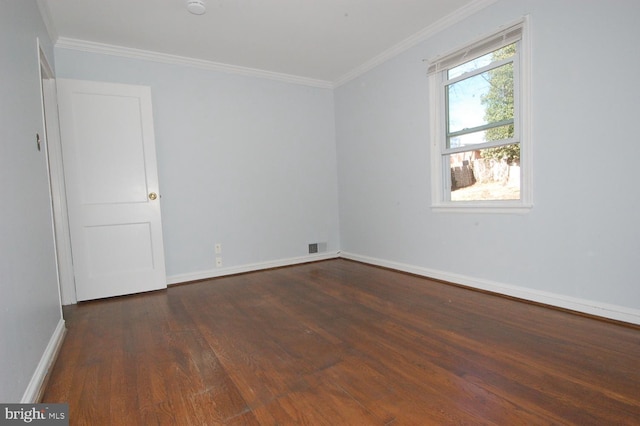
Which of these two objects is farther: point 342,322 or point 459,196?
point 459,196

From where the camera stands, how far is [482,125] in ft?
9.73

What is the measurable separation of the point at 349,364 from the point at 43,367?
169cm

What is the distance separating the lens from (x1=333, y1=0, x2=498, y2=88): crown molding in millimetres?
2844

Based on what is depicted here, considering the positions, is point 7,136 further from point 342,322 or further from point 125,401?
point 342,322

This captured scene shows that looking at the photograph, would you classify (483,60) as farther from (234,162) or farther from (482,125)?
(234,162)

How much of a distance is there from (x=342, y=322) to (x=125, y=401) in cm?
139

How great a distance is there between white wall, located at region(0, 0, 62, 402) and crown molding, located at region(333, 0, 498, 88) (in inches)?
127

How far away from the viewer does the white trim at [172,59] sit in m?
3.22

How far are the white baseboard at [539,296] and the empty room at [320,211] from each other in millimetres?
16

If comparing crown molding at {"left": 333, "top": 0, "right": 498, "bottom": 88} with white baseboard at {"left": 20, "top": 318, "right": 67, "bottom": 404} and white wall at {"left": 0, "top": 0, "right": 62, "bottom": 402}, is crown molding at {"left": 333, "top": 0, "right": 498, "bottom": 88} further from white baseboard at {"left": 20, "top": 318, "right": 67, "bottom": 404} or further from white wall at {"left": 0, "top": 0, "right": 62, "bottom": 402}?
white baseboard at {"left": 20, "top": 318, "right": 67, "bottom": 404}

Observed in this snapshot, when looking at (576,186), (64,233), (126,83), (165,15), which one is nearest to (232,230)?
(64,233)

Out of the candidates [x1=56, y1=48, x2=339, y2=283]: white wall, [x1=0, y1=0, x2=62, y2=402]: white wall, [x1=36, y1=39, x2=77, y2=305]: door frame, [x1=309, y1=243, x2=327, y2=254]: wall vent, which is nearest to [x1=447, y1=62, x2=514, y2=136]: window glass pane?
[x1=56, y1=48, x2=339, y2=283]: white wall

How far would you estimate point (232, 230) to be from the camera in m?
4.05

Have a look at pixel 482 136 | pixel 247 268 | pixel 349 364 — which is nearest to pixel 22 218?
pixel 349 364
